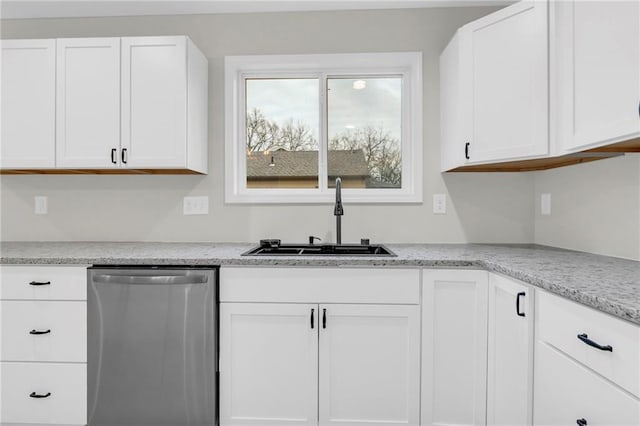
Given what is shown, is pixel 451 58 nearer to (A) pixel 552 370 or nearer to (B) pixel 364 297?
(B) pixel 364 297

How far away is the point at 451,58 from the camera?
1998mm

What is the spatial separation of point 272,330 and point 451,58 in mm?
1779

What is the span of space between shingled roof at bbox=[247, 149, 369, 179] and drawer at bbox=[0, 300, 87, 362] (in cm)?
128

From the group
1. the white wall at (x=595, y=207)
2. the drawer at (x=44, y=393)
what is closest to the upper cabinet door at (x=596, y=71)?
the white wall at (x=595, y=207)

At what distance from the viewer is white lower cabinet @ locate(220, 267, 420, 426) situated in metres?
1.65

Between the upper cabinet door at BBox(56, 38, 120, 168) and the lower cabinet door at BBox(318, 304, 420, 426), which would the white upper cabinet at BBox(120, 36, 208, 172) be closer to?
the upper cabinet door at BBox(56, 38, 120, 168)

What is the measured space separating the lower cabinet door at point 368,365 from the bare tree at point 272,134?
1230mm

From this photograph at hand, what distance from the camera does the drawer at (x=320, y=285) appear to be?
1647 millimetres

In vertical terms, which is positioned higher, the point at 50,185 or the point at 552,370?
the point at 50,185

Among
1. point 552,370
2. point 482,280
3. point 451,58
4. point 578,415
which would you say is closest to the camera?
point 578,415

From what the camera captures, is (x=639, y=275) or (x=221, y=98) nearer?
(x=639, y=275)

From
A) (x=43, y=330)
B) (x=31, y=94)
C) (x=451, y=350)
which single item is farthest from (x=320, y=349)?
(x=31, y=94)

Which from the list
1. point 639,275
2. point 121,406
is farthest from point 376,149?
point 121,406

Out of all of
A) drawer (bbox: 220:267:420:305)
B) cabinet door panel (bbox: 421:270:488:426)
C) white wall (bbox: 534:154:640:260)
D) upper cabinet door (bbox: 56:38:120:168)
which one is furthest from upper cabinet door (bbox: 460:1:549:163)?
upper cabinet door (bbox: 56:38:120:168)
